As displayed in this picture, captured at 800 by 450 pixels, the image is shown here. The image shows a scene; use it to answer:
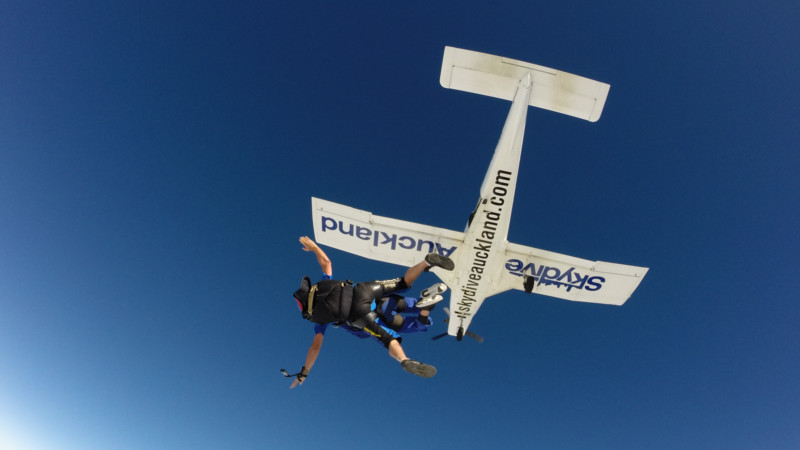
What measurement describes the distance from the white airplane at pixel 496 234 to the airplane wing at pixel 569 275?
26mm

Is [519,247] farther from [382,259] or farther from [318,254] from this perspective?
[318,254]

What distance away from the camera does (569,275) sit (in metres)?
8.95

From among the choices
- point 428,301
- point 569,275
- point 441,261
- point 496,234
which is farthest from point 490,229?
point 569,275

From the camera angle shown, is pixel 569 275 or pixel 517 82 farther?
pixel 569 275

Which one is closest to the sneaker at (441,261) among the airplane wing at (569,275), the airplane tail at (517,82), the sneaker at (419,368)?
the sneaker at (419,368)

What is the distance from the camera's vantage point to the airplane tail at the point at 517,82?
699 cm

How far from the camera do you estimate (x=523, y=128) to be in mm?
6781

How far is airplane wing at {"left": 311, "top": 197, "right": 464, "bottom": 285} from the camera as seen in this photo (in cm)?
873

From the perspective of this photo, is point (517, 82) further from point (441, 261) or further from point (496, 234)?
point (441, 261)

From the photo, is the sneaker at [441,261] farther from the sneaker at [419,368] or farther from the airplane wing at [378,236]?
the airplane wing at [378,236]

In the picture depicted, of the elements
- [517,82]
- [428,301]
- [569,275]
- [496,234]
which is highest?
[517,82]

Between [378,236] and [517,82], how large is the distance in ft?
17.8

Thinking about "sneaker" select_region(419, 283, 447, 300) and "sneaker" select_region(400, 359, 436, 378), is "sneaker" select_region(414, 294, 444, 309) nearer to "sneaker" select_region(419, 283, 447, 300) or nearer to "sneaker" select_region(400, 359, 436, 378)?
"sneaker" select_region(419, 283, 447, 300)

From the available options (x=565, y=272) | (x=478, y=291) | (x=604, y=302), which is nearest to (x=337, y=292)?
(x=478, y=291)
